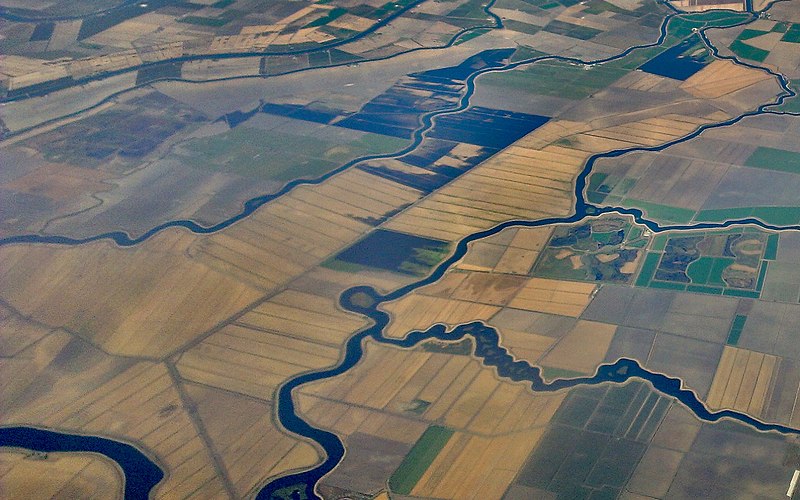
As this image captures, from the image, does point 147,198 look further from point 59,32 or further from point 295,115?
point 59,32

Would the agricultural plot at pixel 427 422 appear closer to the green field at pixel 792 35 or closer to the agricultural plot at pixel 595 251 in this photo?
the agricultural plot at pixel 595 251

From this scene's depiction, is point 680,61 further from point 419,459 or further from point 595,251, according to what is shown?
point 419,459

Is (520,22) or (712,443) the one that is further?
(520,22)

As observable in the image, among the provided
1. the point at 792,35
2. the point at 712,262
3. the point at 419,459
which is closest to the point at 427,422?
the point at 419,459

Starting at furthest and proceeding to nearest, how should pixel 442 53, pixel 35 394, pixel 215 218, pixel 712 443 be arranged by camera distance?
pixel 442 53, pixel 215 218, pixel 35 394, pixel 712 443

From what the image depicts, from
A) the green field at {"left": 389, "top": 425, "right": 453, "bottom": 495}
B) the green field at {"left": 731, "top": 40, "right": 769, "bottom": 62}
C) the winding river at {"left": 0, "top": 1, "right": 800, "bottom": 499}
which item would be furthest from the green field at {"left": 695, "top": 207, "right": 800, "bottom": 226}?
the green field at {"left": 731, "top": 40, "right": 769, "bottom": 62}

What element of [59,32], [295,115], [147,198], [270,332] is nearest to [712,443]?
[270,332]

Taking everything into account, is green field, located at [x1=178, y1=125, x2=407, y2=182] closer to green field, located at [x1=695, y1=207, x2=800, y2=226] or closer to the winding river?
the winding river
